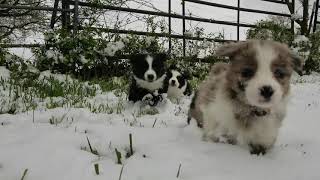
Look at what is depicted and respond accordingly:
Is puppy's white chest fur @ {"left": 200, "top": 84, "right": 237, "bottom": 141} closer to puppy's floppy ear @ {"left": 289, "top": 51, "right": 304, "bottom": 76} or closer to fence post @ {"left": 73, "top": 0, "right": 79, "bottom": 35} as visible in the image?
puppy's floppy ear @ {"left": 289, "top": 51, "right": 304, "bottom": 76}

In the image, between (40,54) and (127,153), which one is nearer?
(127,153)

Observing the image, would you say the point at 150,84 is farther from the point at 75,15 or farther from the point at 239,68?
the point at 239,68

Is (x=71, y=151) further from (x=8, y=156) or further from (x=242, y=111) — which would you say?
(x=242, y=111)

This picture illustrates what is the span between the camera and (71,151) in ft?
11.0

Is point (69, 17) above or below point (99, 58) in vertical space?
above

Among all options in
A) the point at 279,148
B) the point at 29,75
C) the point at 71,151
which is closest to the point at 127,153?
the point at 71,151

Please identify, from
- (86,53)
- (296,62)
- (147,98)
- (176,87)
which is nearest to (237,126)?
(296,62)

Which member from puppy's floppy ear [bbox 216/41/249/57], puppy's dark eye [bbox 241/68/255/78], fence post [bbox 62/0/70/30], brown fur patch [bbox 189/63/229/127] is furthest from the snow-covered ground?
fence post [bbox 62/0/70/30]

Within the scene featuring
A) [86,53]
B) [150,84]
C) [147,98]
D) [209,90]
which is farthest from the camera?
[86,53]

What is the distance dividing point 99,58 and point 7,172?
23.7 ft

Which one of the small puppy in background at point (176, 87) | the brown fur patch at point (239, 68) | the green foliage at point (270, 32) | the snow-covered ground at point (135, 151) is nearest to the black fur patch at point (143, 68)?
the small puppy in background at point (176, 87)

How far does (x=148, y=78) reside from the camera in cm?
761

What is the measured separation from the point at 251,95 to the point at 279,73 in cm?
29

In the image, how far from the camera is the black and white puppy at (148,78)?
23.8ft
